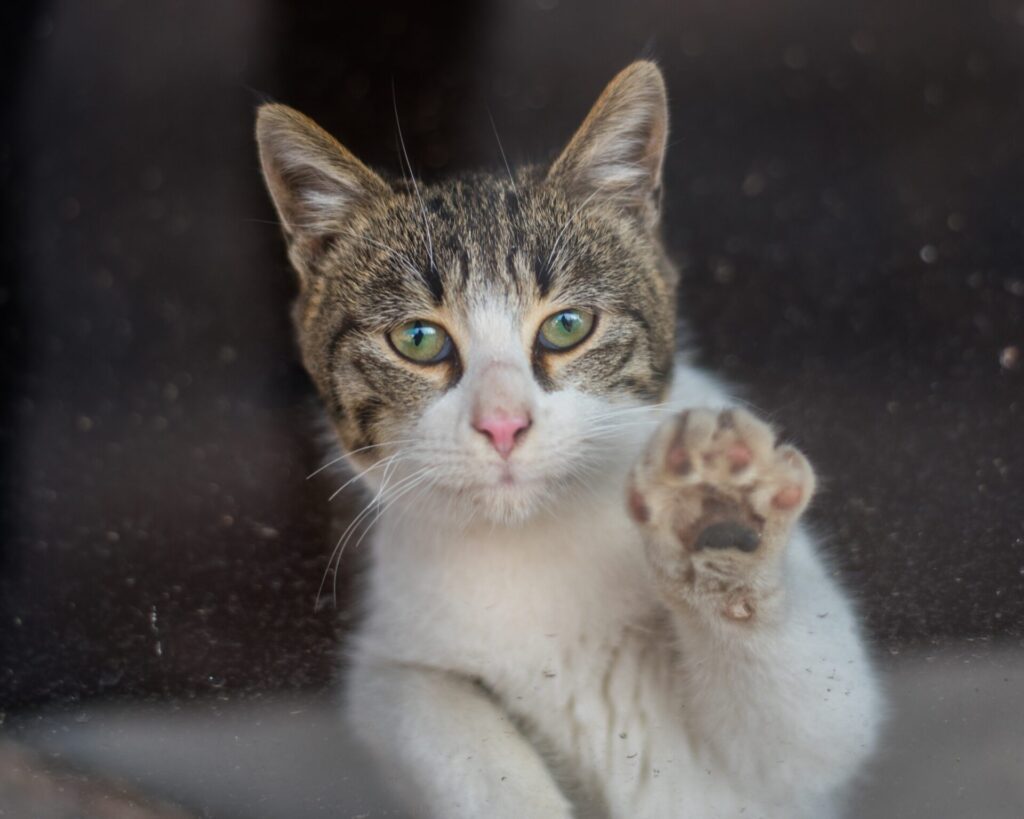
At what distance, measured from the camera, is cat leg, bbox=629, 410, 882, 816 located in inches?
38.0

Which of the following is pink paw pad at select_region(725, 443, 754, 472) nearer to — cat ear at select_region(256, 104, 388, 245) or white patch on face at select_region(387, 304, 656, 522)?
white patch on face at select_region(387, 304, 656, 522)

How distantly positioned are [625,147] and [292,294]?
0.57 metres

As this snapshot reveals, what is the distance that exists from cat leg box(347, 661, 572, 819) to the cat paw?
34cm

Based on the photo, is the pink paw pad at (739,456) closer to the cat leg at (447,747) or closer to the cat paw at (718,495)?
the cat paw at (718,495)

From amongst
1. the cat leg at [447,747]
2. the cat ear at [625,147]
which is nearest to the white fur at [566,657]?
the cat leg at [447,747]

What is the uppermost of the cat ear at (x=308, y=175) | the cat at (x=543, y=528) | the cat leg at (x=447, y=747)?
the cat ear at (x=308, y=175)

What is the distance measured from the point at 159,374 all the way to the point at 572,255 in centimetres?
83

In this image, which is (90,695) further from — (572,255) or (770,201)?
(770,201)

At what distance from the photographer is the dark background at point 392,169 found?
1.48 metres

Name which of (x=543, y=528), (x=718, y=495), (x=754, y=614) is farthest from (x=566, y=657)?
(x=718, y=495)

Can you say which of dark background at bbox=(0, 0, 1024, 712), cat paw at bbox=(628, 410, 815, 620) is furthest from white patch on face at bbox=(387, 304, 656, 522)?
dark background at bbox=(0, 0, 1024, 712)

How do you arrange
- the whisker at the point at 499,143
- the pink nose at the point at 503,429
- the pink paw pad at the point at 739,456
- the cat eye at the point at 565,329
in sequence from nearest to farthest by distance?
the pink paw pad at the point at 739,456 < the pink nose at the point at 503,429 < the cat eye at the point at 565,329 < the whisker at the point at 499,143

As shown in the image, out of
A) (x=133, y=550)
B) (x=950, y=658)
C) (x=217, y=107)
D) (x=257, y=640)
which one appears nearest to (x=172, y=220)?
(x=217, y=107)

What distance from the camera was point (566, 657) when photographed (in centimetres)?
128
